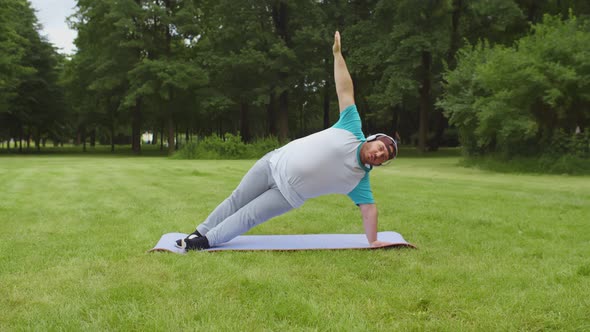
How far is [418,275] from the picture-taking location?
379 centimetres

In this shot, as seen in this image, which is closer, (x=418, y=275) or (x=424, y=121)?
(x=418, y=275)

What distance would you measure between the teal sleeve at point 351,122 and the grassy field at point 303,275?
3.71 ft

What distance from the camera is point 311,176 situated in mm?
4262

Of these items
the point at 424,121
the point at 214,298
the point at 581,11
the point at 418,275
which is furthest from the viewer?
the point at 424,121

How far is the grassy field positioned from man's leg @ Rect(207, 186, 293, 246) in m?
0.22

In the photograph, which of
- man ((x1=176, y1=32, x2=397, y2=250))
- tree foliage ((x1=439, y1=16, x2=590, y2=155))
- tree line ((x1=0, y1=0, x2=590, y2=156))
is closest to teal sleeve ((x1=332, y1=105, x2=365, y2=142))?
man ((x1=176, y1=32, x2=397, y2=250))

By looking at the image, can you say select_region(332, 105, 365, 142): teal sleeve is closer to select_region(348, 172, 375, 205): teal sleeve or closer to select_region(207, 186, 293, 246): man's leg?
select_region(348, 172, 375, 205): teal sleeve

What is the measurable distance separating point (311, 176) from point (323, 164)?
15 cm

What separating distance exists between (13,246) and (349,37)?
994 inches

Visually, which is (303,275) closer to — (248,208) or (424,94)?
(248,208)

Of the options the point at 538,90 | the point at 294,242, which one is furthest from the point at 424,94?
the point at 294,242

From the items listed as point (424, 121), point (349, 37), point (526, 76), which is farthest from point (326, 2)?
point (526, 76)

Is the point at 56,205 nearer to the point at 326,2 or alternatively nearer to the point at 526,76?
the point at 526,76

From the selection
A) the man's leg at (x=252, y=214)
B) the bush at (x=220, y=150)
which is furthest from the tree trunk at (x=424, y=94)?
the man's leg at (x=252, y=214)
